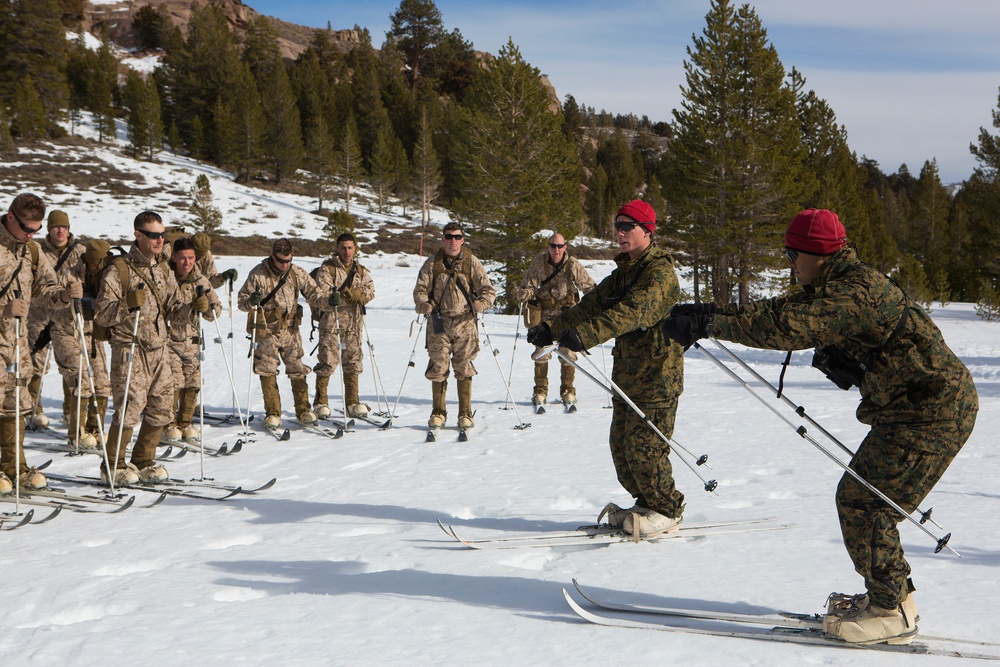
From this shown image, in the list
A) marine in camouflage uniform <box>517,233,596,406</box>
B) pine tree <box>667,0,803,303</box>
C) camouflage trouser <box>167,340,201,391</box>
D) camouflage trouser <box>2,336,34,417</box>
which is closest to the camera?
camouflage trouser <box>2,336,34,417</box>

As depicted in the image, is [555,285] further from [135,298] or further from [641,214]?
[135,298]

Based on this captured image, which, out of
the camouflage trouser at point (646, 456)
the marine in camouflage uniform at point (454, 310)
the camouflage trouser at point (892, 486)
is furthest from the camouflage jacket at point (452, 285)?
the camouflage trouser at point (892, 486)

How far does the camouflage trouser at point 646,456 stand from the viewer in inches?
184

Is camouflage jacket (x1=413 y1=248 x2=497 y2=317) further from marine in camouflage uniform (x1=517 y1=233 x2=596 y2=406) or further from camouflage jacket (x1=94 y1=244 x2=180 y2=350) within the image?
camouflage jacket (x1=94 y1=244 x2=180 y2=350)

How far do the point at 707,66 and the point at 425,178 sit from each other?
34.0 metres

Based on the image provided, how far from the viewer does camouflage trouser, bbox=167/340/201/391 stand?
8.37 metres

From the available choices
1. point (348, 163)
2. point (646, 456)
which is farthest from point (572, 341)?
point (348, 163)

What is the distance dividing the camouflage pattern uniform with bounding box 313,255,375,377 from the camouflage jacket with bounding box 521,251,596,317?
82.1 inches

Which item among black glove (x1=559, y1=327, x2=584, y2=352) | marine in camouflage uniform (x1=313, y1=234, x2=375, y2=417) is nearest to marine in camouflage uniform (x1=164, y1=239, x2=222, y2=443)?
marine in camouflage uniform (x1=313, y1=234, x2=375, y2=417)

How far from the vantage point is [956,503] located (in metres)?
5.54

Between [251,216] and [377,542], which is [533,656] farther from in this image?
[251,216]

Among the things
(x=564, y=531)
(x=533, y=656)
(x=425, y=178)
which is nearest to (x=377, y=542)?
(x=564, y=531)

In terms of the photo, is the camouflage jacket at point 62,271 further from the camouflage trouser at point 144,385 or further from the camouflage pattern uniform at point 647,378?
the camouflage pattern uniform at point 647,378

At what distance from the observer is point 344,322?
951cm
